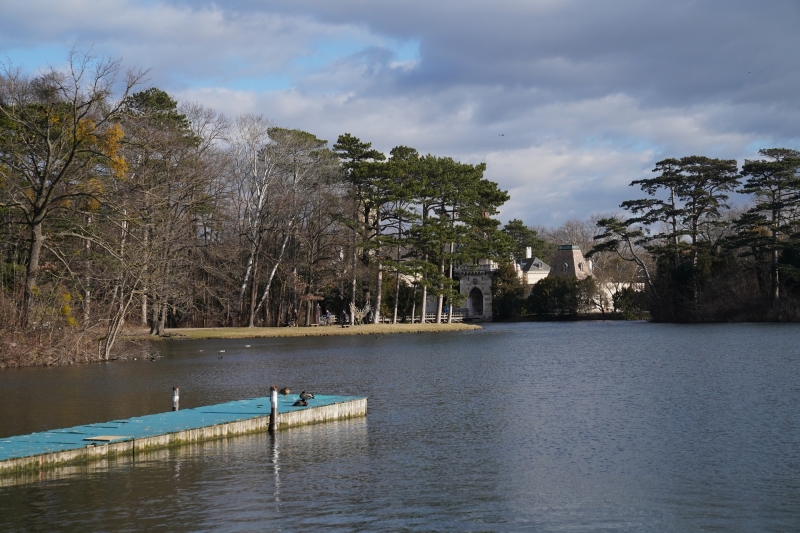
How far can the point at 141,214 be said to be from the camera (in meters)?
39.1

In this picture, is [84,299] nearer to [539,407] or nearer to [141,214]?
[141,214]

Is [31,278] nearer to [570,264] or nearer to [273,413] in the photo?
[273,413]

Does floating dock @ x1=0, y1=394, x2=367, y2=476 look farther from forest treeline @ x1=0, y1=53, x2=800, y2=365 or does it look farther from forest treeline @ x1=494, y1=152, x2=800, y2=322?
forest treeline @ x1=494, y1=152, x2=800, y2=322

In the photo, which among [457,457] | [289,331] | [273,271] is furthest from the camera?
[273,271]

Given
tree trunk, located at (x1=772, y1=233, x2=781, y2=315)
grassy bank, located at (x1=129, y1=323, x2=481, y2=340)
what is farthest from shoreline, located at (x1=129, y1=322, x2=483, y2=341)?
tree trunk, located at (x1=772, y1=233, x2=781, y2=315)

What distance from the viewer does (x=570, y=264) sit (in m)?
107

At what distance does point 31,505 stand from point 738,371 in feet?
73.2

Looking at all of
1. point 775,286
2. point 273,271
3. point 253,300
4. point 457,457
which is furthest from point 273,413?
point 775,286

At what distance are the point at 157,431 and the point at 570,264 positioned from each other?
94.4 meters

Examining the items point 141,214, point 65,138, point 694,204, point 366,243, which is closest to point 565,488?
point 65,138

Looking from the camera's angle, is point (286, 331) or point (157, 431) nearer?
point (157, 431)

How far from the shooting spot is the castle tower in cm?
10619

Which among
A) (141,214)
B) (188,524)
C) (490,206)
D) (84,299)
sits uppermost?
(490,206)

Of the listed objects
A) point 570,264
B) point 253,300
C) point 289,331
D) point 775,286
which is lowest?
point 289,331
